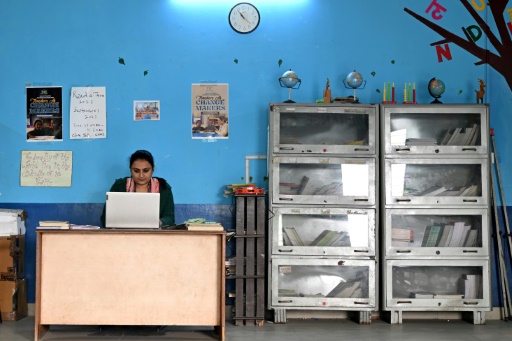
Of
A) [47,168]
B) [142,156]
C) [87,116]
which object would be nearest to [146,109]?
[87,116]

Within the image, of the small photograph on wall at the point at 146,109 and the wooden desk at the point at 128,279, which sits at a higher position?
the small photograph on wall at the point at 146,109

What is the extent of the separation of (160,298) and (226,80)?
87.6 inches

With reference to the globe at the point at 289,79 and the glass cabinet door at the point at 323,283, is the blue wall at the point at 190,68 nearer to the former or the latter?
the globe at the point at 289,79

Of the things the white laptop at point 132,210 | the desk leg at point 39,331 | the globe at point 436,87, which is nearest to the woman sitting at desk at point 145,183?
the white laptop at point 132,210

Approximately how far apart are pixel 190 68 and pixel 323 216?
5.97ft

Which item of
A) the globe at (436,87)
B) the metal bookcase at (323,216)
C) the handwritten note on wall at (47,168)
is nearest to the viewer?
the metal bookcase at (323,216)

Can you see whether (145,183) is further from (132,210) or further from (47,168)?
(47,168)

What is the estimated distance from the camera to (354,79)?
239 inches

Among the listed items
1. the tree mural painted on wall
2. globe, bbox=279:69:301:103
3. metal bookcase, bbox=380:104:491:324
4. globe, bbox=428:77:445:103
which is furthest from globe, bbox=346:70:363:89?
the tree mural painted on wall

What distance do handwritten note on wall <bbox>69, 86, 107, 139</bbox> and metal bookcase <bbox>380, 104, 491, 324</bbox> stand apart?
2.53 m

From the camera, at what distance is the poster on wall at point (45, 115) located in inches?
247

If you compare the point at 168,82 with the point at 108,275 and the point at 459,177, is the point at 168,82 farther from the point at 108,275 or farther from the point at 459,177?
the point at 459,177

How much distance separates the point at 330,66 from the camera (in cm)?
634

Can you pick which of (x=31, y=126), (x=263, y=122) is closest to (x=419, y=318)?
(x=263, y=122)
